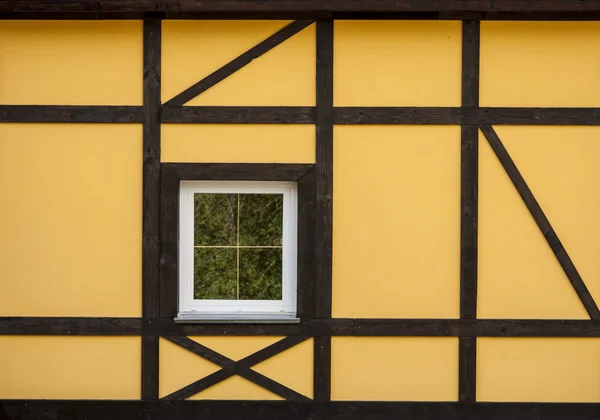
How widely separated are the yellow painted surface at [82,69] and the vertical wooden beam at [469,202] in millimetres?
2359

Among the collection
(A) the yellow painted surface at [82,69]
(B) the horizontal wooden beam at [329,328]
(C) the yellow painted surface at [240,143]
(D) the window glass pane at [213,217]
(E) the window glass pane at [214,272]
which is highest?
(A) the yellow painted surface at [82,69]

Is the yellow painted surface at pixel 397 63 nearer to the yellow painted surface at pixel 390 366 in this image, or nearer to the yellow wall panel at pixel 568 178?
the yellow wall panel at pixel 568 178

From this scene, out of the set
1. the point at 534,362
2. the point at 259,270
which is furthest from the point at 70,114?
the point at 534,362

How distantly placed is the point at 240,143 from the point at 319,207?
0.73 metres

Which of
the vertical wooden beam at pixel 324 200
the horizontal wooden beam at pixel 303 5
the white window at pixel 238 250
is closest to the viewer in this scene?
the horizontal wooden beam at pixel 303 5

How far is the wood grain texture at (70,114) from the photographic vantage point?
456 cm

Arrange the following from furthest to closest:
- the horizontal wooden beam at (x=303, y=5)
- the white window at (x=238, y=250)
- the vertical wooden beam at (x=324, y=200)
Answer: the white window at (x=238, y=250)
the vertical wooden beam at (x=324, y=200)
the horizontal wooden beam at (x=303, y=5)

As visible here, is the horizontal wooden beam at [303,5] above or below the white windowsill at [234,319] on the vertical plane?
above

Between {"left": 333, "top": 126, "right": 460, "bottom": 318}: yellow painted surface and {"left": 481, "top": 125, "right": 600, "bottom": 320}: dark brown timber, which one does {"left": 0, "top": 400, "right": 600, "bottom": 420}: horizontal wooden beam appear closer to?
{"left": 333, "top": 126, "right": 460, "bottom": 318}: yellow painted surface

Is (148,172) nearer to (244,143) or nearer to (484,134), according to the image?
(244,143)

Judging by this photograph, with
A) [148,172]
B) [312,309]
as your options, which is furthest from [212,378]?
[148,172]

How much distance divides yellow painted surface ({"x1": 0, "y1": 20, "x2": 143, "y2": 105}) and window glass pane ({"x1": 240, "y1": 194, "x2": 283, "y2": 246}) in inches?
43.2

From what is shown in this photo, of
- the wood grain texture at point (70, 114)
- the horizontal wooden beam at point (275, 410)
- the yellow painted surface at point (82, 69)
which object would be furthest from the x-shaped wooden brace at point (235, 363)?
the yellow painted surface at point (82, 69)

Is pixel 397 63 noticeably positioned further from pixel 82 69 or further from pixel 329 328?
pixel 82 69
